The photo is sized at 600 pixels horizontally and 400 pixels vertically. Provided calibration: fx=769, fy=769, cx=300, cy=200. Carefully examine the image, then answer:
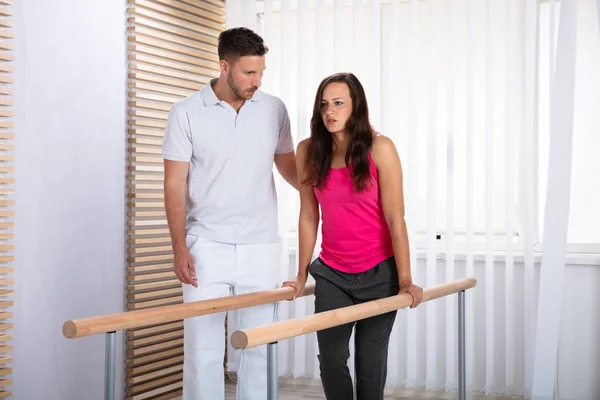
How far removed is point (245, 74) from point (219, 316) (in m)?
0.94

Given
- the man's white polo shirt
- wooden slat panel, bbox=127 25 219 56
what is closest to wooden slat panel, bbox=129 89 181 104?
wooden slat panel, bbox=127 25 219 56

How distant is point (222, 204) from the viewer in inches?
118

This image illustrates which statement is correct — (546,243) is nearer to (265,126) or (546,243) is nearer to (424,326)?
(424,326)

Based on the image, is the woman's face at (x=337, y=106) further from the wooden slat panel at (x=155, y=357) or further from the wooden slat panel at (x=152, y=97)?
the wooden slat panel at (x=155, y=357)

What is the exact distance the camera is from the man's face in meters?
2.90

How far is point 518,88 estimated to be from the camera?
439 centimetres

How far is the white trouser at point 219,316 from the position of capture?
2.93 m

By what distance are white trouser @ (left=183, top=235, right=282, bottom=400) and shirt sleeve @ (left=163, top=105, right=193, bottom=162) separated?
0.32 meters

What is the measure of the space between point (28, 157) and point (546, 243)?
106 inches

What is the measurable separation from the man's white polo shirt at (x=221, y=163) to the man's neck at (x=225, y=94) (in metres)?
0.03

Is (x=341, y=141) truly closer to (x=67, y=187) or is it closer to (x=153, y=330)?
(x=67, y=187)

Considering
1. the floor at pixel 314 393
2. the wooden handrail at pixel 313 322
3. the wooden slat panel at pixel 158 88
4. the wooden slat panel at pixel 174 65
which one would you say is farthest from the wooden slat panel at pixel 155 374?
the wooden handrail at pixel 313 322

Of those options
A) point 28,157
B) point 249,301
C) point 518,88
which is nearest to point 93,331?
point 249,301

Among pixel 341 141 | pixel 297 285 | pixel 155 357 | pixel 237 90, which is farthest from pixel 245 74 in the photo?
pixel 155 357
